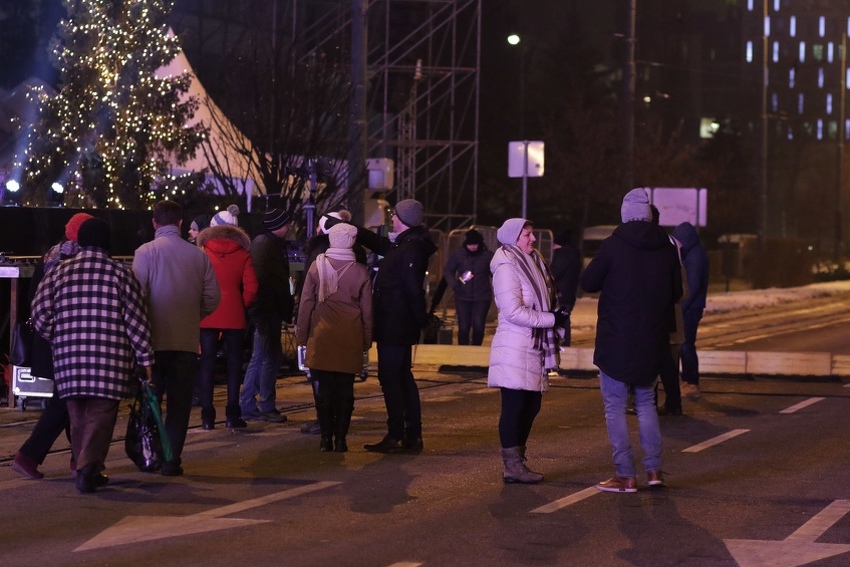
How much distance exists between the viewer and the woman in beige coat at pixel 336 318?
1135 centimetres

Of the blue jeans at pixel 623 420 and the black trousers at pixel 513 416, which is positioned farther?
the black trousers at pixel 513 416

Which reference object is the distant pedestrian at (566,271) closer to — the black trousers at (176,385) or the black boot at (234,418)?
the black boot at (234,418)

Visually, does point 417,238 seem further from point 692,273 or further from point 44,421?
point 692,273

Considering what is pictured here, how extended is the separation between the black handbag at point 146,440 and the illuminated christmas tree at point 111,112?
17.0 m

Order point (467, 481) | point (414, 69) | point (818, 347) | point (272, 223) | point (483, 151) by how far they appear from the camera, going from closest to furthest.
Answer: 1. point (467, 481)
2. point (272, 223)
3. point (818, 347)
4. point (414, 69)
5. point (483, 151)

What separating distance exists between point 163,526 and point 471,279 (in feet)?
37.6

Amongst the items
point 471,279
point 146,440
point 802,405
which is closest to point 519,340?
point 146,440

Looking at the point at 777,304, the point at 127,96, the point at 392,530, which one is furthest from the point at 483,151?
the point at 392,530

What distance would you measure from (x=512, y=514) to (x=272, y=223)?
4.98 metres

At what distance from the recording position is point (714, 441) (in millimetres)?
12492

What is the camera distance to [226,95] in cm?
2662

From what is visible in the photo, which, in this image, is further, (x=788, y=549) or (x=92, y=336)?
(x=92, y=336)

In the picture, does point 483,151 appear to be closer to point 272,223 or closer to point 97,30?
point 97,30

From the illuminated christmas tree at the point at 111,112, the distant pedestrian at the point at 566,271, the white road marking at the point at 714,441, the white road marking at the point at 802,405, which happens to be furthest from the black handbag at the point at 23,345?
the illuminated christmas tree at the point at 111,112
